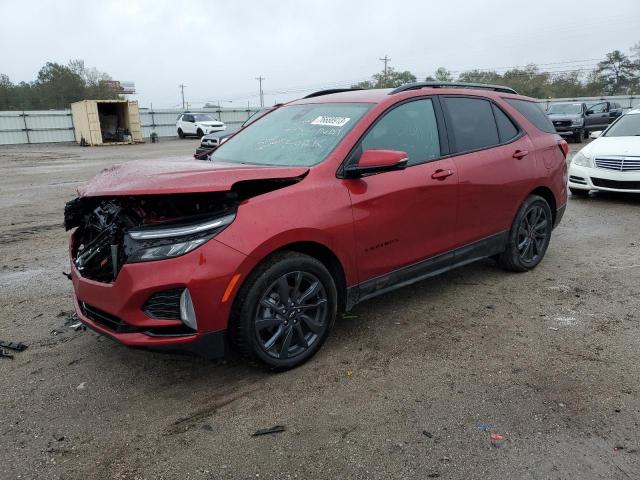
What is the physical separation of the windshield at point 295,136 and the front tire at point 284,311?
0.78 metres

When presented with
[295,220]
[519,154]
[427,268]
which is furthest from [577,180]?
[295,220]

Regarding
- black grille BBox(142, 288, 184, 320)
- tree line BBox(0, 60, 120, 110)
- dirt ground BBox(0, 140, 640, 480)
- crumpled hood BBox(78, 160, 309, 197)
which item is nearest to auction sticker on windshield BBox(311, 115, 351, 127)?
crumpled hood BBox(78, 160, 309, 197)

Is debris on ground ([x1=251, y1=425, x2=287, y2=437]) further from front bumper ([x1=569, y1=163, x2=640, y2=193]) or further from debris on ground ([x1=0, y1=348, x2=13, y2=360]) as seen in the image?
front bumper ([x1=569, y1=163, x2=640, y2=193])

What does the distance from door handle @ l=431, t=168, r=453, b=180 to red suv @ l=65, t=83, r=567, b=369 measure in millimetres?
14

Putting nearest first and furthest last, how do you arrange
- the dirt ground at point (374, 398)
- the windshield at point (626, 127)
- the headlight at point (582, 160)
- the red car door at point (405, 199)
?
the dirt ground at point (374, 398)
the red car door at point (405, 199)
the headlight at point (582, 160)
the windshield at point (626, 127)

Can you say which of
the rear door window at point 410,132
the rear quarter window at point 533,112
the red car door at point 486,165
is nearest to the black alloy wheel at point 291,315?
the rear door window at point 410,132

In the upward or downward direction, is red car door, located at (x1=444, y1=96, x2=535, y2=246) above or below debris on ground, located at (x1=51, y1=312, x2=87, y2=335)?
above

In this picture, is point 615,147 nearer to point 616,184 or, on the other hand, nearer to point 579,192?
point 616,184

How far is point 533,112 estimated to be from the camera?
5285 mm

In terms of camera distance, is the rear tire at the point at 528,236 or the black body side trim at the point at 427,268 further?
the rear tire at the point at 528,236

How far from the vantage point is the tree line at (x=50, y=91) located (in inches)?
1984

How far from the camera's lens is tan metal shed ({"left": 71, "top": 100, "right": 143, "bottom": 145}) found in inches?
1200

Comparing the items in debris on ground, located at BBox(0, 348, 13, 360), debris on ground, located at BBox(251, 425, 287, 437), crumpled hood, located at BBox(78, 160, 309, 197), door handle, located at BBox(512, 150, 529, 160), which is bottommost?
debris on ground, located at BBox(251, 425, 287, 437)

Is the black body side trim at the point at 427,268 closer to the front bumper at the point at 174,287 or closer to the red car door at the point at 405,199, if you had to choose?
the red car door at the point at 405,199
